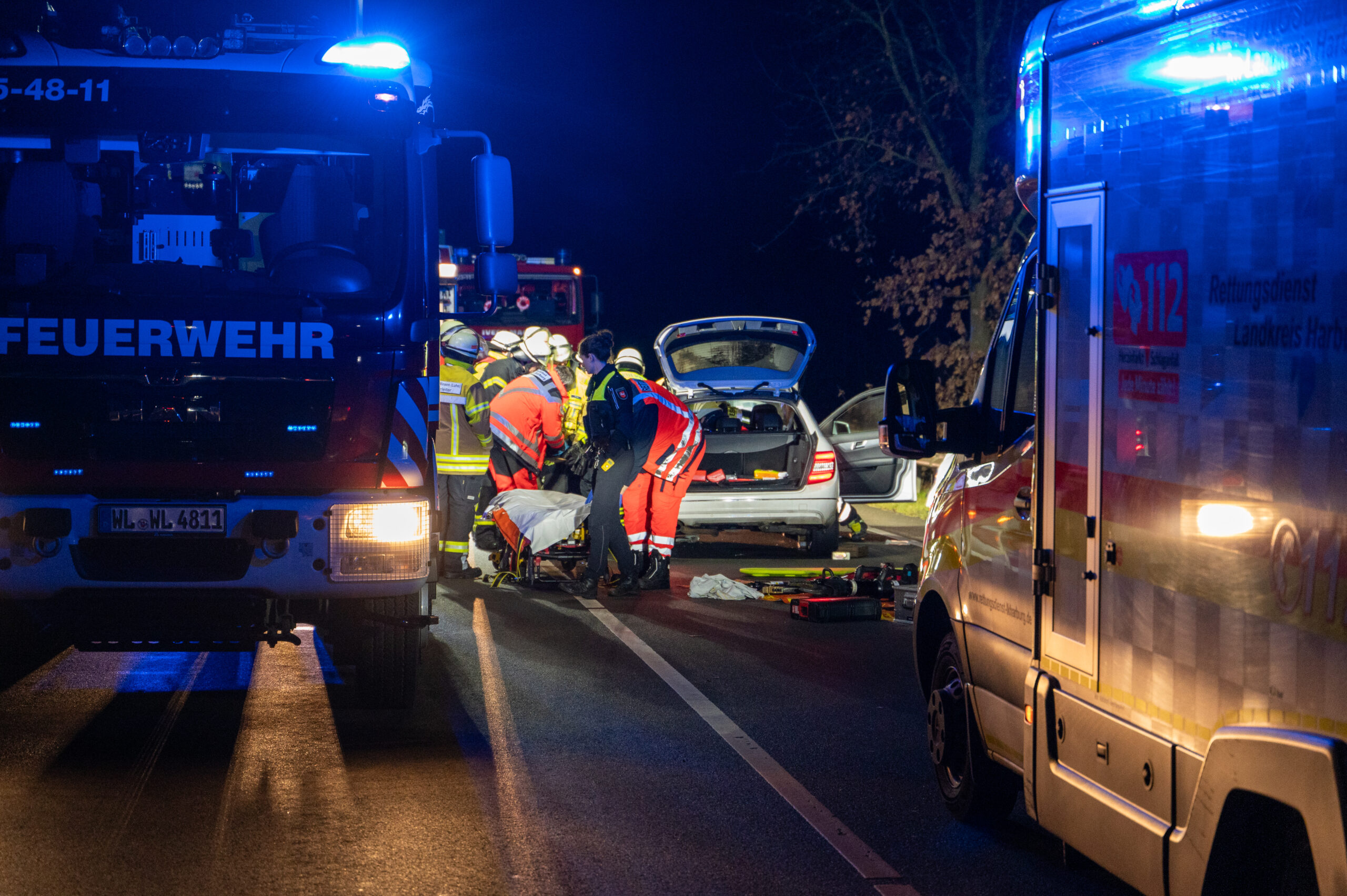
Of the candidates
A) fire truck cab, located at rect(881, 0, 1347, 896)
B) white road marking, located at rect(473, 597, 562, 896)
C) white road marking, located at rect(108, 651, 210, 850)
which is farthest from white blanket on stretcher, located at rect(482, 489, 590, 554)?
fire truck cab, located at rect(881, 0, 1347, 896)

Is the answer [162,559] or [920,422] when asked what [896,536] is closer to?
[162,559]

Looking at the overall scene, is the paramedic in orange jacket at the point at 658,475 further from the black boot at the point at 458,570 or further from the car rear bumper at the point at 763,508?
the car rear bumper at the point at 763,508

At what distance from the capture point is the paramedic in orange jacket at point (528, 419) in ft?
38.0

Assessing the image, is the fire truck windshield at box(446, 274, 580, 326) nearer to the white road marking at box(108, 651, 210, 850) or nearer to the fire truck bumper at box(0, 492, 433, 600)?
the white road marking at box(108, 651, 210, 850)

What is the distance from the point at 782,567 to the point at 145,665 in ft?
19.9

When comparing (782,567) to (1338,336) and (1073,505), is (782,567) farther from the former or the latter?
(1338,336)

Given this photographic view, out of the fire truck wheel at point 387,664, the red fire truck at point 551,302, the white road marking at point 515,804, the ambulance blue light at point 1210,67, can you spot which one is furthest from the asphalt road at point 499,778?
the red fire truck at point 551,302

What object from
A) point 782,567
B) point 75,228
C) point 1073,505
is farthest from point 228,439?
point 782,567

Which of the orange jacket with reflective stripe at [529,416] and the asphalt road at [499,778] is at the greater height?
the orange jacket with reflective stripe at [529,416]

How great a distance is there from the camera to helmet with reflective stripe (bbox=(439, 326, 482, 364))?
46.3 ft

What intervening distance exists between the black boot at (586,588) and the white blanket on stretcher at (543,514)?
35cm

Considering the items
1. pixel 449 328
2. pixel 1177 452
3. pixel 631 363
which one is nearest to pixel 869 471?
pixel 631 363

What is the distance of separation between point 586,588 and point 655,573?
0.59 m

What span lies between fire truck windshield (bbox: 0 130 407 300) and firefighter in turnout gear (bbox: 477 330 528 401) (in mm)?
5350
